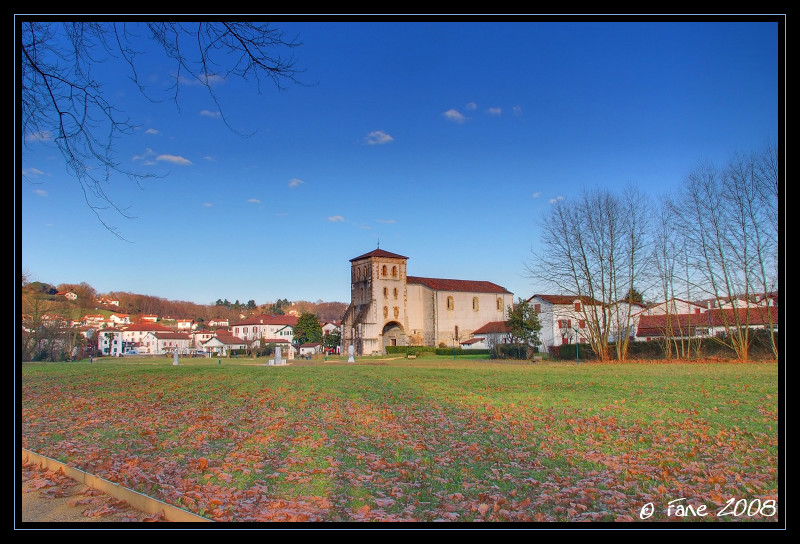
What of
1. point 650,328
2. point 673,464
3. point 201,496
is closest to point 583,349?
point 650,328

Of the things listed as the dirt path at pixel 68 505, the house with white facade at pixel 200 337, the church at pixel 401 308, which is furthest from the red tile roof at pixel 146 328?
the dirt path at pixel 68 505

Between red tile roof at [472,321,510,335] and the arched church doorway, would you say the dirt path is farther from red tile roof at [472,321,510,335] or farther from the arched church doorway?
the arched church doorway

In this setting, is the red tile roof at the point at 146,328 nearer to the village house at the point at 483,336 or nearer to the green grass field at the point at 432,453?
the village house at the point at 483,336

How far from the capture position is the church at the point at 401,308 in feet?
238

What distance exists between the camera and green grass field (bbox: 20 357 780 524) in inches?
188

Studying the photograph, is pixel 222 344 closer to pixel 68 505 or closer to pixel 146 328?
pixel 146 328

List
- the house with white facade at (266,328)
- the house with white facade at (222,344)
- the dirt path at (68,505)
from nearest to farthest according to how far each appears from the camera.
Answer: the dirt path at (68,505) < the house with white facade at (222,344) < the house with white facade at (266,328)

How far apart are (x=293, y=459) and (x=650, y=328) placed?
57.2m

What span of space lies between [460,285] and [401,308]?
9.71 m

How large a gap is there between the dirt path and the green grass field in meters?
Result: 0.44

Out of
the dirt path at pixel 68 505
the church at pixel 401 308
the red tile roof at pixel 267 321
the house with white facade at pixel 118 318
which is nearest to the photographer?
the dirt path at pixel 68 505

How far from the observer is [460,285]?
78625mm

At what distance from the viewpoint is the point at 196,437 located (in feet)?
26.6

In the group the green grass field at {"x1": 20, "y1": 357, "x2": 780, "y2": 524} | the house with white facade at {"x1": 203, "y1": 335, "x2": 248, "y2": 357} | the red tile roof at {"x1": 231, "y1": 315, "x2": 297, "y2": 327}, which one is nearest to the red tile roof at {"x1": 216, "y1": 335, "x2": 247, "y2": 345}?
the house with white facade at {"x1": 203, "y1": 335, "x2": 248, "y2": 357}
